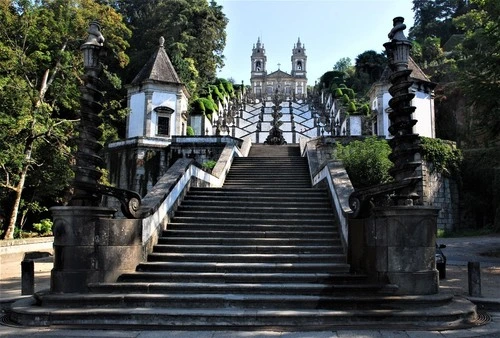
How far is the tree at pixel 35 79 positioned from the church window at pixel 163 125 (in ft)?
17.7

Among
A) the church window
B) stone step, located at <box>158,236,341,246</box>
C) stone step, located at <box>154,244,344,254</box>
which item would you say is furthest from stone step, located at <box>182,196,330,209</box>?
the church window

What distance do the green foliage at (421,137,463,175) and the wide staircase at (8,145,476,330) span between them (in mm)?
16168

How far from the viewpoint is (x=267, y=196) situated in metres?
11.2

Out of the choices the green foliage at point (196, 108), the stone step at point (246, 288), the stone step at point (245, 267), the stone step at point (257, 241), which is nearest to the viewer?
the stone step at point (246, 288)

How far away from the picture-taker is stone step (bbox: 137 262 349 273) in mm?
7676

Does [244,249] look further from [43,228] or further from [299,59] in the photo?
[299,59]

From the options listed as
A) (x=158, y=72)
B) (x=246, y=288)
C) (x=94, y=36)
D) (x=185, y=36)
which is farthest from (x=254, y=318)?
(x=185, y=36)

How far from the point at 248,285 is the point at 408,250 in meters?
2.57

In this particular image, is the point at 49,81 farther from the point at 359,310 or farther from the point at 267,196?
the point at 359,310

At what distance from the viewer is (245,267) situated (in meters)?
7.73

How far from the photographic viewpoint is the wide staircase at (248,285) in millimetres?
6043

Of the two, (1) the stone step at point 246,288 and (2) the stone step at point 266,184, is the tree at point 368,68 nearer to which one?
(2) the stone step at point 266,184

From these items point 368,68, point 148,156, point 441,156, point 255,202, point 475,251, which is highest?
point 368,68

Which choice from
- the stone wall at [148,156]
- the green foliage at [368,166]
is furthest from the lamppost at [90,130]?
the stone wall at [148,156]
